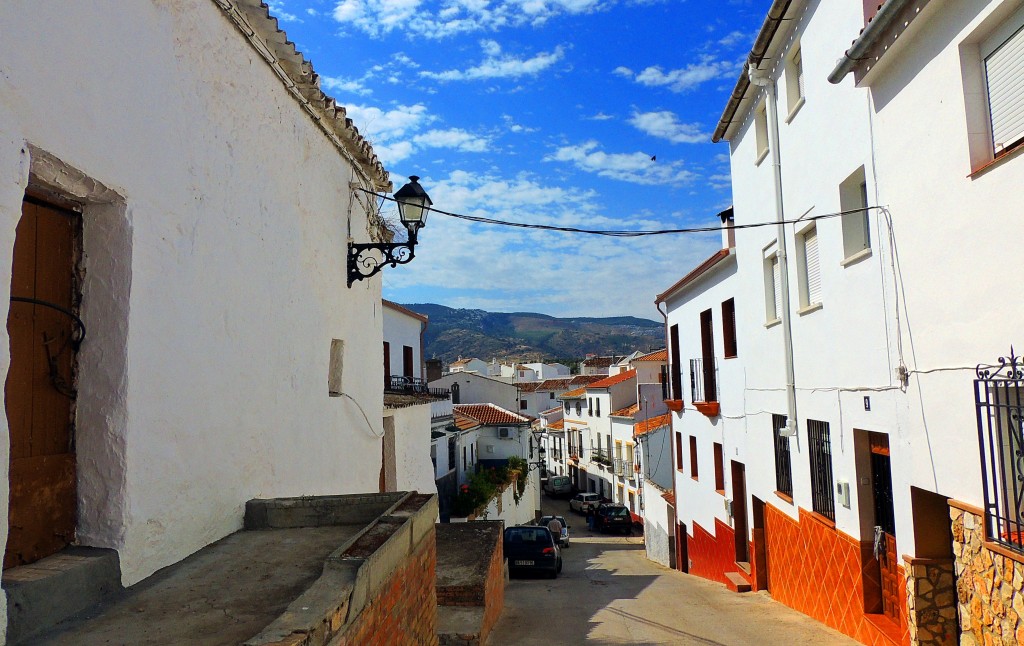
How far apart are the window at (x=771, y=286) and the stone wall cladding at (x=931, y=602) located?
4.71m

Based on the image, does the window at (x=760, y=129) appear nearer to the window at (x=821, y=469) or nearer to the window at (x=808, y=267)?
the window at (x=808, y=267)

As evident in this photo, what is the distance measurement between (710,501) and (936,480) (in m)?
10.1

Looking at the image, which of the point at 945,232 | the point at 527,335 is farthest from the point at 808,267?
the point at 527,335

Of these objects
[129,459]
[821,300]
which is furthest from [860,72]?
[129,459]

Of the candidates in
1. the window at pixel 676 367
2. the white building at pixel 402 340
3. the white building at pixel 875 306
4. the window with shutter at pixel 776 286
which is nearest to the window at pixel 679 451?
the window at pixel 676 367

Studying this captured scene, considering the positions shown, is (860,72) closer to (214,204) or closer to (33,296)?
(214,204)

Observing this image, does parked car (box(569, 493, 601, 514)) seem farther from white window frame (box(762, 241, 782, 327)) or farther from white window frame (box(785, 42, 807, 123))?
white window frame (box(785, 42, 807, 123))

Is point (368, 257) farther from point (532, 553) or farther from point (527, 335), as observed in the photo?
point (527, 335)

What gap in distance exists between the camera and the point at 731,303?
13609mm

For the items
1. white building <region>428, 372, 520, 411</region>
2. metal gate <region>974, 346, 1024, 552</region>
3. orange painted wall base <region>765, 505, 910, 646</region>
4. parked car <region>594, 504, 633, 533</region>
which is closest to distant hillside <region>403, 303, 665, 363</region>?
white building <region>428, 372, 520, 411</region>

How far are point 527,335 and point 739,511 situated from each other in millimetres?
152066

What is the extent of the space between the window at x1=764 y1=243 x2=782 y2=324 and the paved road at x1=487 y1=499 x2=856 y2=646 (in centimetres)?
438

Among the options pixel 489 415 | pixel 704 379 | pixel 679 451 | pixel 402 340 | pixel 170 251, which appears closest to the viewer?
pixel 170 251

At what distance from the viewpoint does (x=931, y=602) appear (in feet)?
20.8
